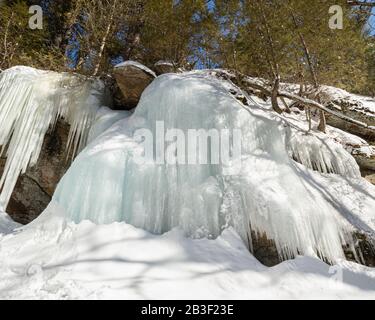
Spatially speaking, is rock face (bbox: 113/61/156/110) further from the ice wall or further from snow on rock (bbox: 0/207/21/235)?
snow on rock (bbox: 0/207/21/235)

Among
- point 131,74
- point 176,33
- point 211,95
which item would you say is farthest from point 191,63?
point 211,95

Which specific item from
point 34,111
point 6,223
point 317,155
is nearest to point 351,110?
point 317,155

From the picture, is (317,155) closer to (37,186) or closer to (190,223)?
(190,223)

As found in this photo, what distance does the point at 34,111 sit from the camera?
5.20m

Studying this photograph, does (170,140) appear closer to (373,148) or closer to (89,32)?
(373,148)

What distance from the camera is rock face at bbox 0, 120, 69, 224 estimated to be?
5.10 m

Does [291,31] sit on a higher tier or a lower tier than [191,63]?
lower

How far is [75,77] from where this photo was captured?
5.72m

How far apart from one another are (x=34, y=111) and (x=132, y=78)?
1.94 metres

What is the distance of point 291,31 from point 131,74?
3016mm

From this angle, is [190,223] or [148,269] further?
[190,223]

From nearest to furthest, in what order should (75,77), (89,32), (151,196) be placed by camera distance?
1. (151,196)
2. (75,77)
3. (89,32)

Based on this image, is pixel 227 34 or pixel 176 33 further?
pixel 176 33
